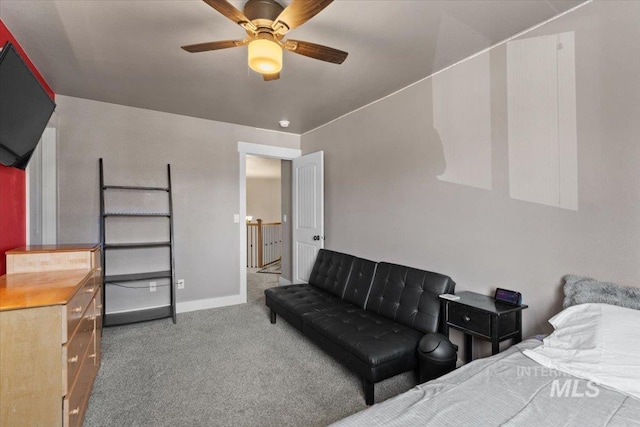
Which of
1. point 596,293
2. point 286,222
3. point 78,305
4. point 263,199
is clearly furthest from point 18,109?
point 263,199

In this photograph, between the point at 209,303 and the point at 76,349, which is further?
the point at 209,303

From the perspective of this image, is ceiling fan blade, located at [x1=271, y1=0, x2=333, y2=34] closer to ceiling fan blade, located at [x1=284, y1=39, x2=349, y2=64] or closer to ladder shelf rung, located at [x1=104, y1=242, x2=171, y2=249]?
ceiling fan blade, located at [x1=284, y1=39, x2=349, y2=64]

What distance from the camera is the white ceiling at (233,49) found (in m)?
1.78

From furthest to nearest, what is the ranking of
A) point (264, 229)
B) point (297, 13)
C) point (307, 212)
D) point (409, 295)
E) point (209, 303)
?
1. point (264, 229)
2. point (307, 212)
3. point (209, 303)
4. point (409, 295)
5. point (297, 13)

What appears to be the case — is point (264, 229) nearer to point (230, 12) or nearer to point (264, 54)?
point (264, 54)

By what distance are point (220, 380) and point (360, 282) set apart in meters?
1.53

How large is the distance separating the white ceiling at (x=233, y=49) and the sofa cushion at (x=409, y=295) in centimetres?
178

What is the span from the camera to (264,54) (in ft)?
5.46

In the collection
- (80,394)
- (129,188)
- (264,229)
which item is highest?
(129,188)

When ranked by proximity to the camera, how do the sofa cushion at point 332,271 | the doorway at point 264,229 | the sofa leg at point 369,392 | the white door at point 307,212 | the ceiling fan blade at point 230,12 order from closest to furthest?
the ceiling fan blade at point 230,12
the sofa leg at point 369,392
the sofa cushion at point 332,271
the white door at point 307,212
the doorway at point 264,229

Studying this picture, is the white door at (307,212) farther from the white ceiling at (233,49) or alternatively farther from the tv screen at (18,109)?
the tv screen at (18,109)

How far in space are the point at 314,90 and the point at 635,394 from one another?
9.74 feet

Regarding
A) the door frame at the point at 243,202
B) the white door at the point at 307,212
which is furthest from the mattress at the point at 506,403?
the door frame at the point at 243,202

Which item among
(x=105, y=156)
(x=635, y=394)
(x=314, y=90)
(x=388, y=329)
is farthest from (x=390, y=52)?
(x=105, y=156)
